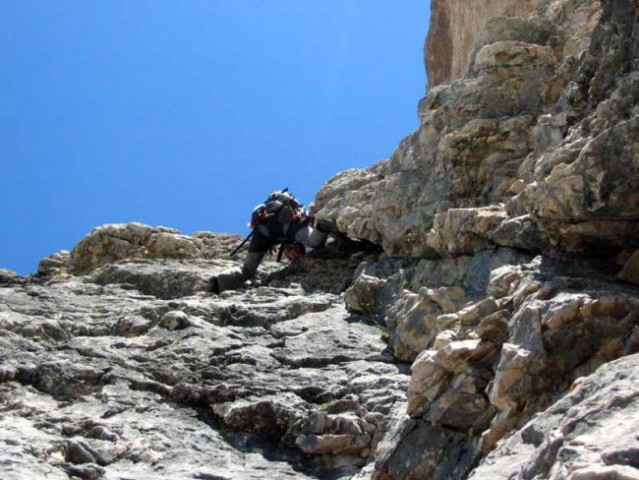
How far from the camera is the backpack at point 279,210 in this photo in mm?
25047

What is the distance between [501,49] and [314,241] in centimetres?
779

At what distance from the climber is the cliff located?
1.69ft

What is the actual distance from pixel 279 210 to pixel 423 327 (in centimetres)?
1057

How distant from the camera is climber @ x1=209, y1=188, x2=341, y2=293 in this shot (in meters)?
24.5

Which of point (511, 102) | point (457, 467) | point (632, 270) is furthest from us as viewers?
point (511, 102)

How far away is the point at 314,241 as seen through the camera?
24.5 metres

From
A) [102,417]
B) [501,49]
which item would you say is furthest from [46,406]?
[501,49]

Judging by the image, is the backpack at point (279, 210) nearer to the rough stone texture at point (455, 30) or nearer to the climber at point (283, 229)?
the climber at point (283, 229)

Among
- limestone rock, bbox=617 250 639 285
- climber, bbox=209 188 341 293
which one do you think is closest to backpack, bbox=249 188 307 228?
climber, bbox=209 188 341 293

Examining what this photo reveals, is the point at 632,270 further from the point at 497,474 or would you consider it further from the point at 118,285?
the point at 118,285

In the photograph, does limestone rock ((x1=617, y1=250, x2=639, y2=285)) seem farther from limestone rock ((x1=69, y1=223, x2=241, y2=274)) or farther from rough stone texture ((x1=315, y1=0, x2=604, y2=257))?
limestone rock ((x1=69, y1=223, x2=241, y2=274))

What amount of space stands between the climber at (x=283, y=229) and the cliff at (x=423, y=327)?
0.51m

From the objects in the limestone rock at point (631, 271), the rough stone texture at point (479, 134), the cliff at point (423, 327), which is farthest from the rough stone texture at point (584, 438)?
the rough stone texture at point (479, 134)

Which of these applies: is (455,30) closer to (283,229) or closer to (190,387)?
(283,229)
